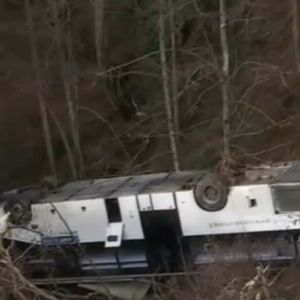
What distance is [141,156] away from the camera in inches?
883

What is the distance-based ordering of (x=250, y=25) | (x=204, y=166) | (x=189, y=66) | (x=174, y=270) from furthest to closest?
(x=250, y=25) < (x=189, y=66) < (x=204, y=166) < (x=174, y=270)

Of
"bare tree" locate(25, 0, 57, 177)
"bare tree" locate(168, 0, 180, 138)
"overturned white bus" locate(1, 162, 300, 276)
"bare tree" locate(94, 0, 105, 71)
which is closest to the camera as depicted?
"overturned white bus" locate(1, 162, 300, 276)

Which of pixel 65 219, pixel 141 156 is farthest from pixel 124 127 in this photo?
pixel 65 219

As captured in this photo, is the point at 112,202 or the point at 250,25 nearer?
the point at 112,202

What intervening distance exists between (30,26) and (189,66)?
388 cm

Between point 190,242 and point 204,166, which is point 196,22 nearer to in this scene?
point 204,166

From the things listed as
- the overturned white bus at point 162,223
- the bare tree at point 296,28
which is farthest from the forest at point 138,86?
the overturned white bus at point 162,223

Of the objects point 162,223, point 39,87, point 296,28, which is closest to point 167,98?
point 39,87

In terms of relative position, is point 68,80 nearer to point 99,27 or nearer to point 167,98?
point 99,27

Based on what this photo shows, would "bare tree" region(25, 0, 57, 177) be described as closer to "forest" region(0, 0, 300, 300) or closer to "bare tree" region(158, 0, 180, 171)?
"forest" region(0, 0, 300, 300)

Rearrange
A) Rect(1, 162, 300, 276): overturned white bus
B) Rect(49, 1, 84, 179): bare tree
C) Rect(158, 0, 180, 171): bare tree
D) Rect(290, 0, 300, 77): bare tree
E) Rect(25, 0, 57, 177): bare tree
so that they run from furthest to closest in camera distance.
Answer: Rect(49, 1, 84, 179): bare tree → Rect(25, 0, 57, 177): bare tree → Rect(290, 0, 300, 77): bare tree → Rect(158, 0, 180, 171): bare tree → Rect(1, 162, 300, 276): overturned white bus

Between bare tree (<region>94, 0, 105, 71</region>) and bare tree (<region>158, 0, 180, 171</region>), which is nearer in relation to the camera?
bare tree (<region>158, 0, 180, 171</region>)

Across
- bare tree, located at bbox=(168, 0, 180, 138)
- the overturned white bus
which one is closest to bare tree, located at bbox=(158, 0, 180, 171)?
bare tree, located at bbox=(168, 0, 180, 138)

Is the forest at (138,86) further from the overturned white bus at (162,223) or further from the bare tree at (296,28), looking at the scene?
the overturned white bus at (162,223)
